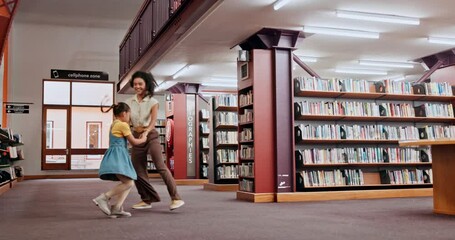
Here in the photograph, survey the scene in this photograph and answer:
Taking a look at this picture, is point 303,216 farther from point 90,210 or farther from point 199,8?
point 199,8

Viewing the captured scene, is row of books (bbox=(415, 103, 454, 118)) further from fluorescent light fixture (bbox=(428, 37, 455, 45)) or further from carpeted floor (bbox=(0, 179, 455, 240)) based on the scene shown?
carpeted floor (bbox=(0, 179, 455, 240))

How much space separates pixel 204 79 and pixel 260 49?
4.25 metres

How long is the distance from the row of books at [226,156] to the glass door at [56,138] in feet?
A: 27.0

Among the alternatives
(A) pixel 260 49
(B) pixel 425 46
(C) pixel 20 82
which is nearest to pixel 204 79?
(A) pixel 260 49

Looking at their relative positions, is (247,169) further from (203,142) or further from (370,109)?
(203,142)

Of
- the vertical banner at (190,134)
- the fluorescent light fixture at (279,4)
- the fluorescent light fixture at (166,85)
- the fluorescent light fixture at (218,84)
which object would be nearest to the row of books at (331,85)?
the fluorescent light fixture at (279,4)

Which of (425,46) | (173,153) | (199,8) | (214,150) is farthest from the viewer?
(173,153)

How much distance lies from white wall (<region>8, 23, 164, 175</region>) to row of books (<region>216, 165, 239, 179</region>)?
27.4 feet

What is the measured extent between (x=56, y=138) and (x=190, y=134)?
22.6ft

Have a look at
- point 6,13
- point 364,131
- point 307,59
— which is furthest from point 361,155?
point 6,13

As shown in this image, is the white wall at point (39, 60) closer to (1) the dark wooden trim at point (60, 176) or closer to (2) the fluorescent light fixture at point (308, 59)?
(1) the dark wooden trim at point (60, 176)

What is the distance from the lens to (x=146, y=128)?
206 inches

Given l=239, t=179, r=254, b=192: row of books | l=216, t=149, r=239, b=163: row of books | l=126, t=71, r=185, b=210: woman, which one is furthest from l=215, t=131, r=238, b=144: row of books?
l=126, t=71, r=185, b=210: woman

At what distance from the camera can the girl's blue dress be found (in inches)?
183
